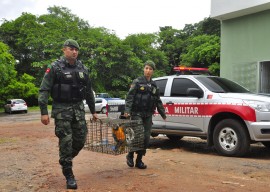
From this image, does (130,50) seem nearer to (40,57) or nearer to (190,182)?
(40,57)

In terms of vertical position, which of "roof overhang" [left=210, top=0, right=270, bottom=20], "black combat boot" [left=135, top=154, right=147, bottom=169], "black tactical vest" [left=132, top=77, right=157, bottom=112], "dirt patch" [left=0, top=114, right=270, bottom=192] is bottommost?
"dirt patch" [left=0, top=114, right=270, bottom=192]

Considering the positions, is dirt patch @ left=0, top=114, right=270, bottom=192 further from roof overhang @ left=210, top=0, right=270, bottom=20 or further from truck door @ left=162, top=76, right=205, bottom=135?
roof overhang @ left=210, top=0, right=270, bottom=20

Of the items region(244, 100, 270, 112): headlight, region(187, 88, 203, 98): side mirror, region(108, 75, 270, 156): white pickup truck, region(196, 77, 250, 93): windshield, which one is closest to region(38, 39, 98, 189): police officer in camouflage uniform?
region(187, 88, 203, 98): side mirror

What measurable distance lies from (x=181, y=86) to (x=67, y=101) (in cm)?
404

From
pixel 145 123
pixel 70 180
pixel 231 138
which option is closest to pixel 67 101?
pixel 70 180

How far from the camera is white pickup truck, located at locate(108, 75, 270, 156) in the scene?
703 centimetres

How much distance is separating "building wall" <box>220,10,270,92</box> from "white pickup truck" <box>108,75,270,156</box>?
17.7ft

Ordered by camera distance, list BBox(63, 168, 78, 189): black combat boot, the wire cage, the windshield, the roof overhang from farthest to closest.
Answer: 1. the roof overhang
2. the windshield
3. the wire cage
4. BBox(63, 168, 78, 189): black combat boot

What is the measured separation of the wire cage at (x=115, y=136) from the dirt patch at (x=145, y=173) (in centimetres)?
37

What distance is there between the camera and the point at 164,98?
8695 millimetres

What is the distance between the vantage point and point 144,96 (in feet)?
20.0

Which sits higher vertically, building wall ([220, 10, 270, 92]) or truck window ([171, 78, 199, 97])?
building wall ([220, 10, 270, 92])

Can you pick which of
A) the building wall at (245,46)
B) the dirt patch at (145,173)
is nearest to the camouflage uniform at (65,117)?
the dirt patch at (145,173)

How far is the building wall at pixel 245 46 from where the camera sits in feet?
42.8
